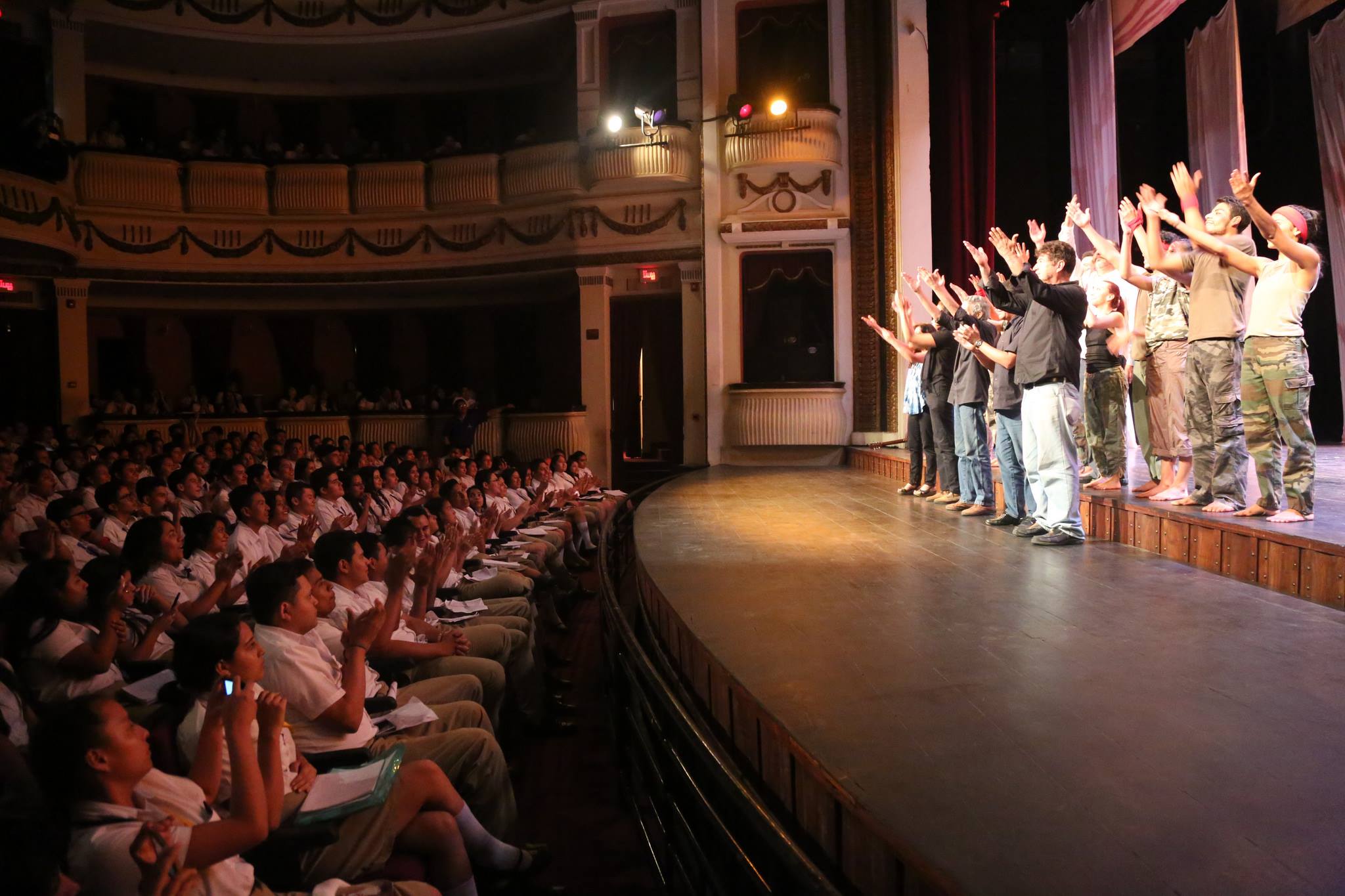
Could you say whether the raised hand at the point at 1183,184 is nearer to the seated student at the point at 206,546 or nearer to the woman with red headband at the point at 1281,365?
the woman with red headband at the point at 1281,365

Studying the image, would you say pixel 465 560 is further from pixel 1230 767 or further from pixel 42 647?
pixel 1230 767

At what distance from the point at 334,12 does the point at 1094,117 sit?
354 inches

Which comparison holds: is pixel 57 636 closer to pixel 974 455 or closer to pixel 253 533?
pixel 253 533

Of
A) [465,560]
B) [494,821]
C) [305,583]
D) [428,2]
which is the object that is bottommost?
[494,821]

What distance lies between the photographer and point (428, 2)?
1188 cm

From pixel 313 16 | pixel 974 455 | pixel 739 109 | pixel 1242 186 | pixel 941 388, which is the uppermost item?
pixel 313 16

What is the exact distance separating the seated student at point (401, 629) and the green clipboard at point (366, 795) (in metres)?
0.57

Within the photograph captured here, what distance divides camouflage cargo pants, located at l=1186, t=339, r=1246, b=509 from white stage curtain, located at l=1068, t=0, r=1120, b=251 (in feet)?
14.8

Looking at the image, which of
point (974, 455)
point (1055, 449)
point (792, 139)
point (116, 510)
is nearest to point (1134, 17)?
point (792, 139)

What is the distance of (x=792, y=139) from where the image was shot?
972 centimetres

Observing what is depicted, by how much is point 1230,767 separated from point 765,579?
6.59 feet

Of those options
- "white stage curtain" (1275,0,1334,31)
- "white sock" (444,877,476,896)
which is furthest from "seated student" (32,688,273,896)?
"white stage curtain" (1275,0,1334,31)

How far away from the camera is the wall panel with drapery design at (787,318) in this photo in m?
10.4

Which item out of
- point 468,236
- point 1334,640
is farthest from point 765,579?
point 468,236
